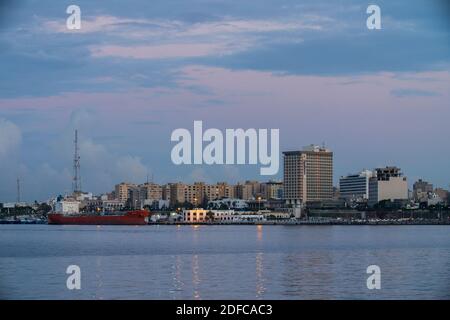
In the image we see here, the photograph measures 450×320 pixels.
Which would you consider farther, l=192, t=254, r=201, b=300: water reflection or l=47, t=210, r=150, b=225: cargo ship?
l=47, t=210, r=150, b=225: cargo ship

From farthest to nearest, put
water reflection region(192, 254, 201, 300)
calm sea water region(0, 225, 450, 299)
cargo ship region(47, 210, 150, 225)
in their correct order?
cargo ship region(47, 210, 150, 225) < calm sea water region(0, 225, 450, 299) < water reflection region(192, 254, 201, 300)

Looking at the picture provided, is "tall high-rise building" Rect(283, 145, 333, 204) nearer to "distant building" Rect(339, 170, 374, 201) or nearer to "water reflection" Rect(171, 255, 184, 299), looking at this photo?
"distant building" Rect(339, 170, 374, 201)

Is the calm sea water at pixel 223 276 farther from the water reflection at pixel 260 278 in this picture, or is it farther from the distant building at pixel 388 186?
the distant building at pixel 388 186

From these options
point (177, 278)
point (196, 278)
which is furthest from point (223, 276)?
point (177, 278)

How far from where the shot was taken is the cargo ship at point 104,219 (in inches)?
2785

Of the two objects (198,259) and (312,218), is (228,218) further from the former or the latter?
(198,259)

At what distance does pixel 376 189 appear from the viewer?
89812mm

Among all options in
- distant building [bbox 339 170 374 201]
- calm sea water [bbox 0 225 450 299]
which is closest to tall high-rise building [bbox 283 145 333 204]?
distant building [bbox 339 170 374 201]

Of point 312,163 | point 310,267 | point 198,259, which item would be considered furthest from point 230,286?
point 312,163

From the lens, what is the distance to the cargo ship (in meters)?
70.8

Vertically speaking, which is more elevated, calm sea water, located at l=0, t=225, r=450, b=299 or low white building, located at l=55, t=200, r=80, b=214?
low white building, located at l=55, t=200, r=80, b=214

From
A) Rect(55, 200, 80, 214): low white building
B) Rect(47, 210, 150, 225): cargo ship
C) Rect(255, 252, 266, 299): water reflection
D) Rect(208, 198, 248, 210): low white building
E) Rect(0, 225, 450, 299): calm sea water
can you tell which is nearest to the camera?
Rect(0, 225, 450, 299): calm sea water

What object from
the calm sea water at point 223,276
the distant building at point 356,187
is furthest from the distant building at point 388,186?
the calm sea water at point 223,276

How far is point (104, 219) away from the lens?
70.3 m
